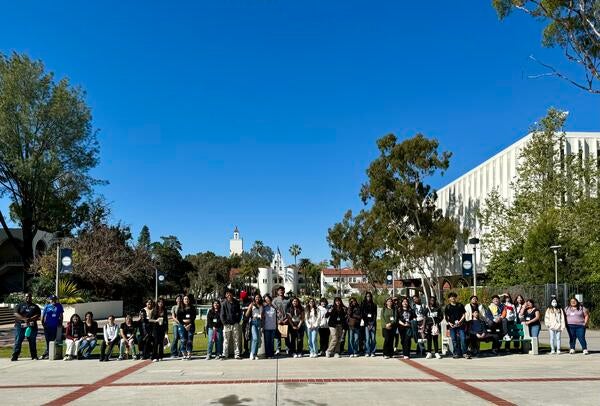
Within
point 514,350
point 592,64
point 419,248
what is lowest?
point 514,350

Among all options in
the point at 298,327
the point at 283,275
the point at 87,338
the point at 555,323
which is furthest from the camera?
the point at 283,275

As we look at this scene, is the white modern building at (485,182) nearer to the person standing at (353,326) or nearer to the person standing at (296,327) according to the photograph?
the person standing at (353,326)

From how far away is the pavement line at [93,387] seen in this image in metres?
9.39

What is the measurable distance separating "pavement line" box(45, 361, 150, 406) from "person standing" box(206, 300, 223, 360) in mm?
1739

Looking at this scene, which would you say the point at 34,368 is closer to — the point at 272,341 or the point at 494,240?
the point at 272,341

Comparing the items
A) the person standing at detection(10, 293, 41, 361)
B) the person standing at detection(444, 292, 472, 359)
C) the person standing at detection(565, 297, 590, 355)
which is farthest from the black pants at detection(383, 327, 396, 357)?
the person standing at detection(10, 293, 41, 361)

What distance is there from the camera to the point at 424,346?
1645 centimetres

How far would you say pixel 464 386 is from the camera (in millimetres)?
10438

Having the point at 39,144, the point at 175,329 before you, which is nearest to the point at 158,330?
the point at 175,329

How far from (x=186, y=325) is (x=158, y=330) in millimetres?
732

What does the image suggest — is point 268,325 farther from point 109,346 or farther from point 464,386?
point 464,386

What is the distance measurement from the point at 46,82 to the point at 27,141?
4236 mm

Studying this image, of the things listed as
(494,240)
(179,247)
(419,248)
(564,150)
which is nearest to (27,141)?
(419,248)

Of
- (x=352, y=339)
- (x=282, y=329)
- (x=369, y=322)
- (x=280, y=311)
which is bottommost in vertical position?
(x=352, y=339)
